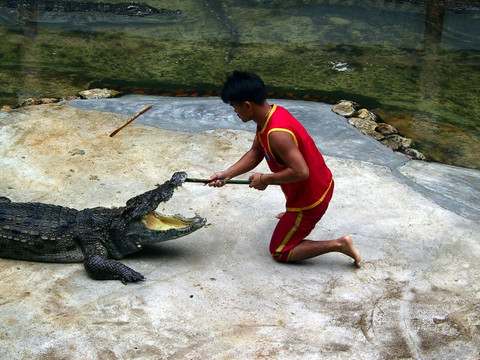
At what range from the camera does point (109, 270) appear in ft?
10.5

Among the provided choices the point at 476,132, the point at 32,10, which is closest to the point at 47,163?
the point at 476,132

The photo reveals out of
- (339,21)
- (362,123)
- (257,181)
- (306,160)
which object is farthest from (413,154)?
(339,21)

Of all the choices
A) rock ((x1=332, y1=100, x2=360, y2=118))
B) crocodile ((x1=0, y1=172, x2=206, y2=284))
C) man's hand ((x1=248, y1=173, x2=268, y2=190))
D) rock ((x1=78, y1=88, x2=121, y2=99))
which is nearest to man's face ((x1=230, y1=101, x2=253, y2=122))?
man's hand ((x1=248, y1=173, x2=268, y2=190))

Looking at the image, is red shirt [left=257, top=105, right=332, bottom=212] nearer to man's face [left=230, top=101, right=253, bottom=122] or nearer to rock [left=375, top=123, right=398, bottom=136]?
man's face [left=230, top=101, right=253, bottom=122]

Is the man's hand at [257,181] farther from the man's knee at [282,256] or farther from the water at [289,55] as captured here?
the water at [289,55]

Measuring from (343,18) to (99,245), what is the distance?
781 centimetres

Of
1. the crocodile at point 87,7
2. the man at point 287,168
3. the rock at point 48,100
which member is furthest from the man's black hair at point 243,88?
the crocodile at point 87,7

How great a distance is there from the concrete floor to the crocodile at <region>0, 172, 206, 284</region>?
0.31 ft

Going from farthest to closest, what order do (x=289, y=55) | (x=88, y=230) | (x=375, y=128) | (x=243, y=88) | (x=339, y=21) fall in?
(x=339, y=21) < (x=289, y=55) < (x=375, y=128) < (x=88, y=230) < (x=243, y=88)

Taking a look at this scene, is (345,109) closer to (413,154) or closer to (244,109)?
(413,154)

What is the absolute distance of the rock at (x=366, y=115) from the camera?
236 inches

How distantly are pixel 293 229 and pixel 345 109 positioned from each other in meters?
3.02

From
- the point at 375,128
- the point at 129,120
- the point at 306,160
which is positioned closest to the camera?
the point at 306,160

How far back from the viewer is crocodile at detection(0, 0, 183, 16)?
965 centimetres
